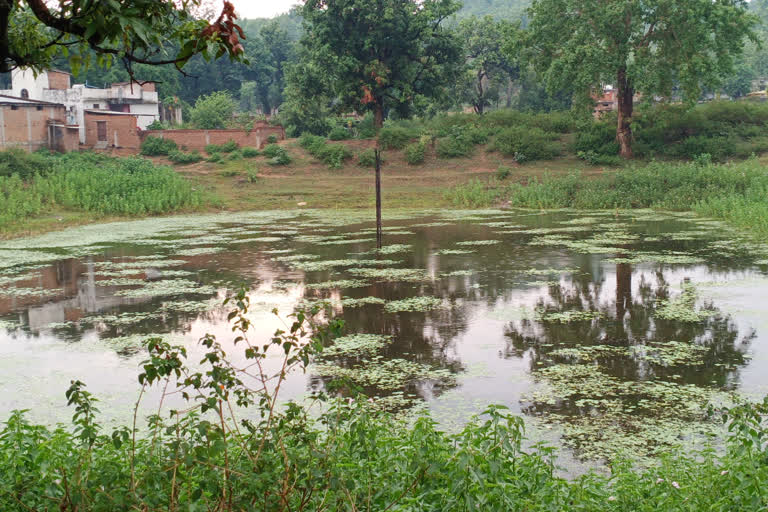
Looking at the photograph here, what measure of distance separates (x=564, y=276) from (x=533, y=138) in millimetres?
21127

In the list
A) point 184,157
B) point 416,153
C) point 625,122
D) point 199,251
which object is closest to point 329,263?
point 199,251

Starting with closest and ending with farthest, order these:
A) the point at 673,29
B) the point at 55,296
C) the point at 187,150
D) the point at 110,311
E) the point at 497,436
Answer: the point at 497,436
the point at 110,311
the point at 55,296
the point at 673,29
the point at 187,150

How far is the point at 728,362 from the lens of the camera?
297 inches

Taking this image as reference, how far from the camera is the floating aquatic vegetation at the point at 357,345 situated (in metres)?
8.24

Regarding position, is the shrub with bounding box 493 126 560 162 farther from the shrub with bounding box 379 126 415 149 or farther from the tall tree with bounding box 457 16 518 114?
the tall tree with bounding box 457 16 518 114

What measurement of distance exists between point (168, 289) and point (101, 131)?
28.3 metres

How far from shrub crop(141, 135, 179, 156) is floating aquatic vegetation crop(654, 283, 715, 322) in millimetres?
29050

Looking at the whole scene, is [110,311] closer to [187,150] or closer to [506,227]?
[506,227]

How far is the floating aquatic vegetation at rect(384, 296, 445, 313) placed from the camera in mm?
10320

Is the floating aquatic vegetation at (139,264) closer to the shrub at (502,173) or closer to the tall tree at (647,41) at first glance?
the shrub at (502,173)

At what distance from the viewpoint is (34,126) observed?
34.5m

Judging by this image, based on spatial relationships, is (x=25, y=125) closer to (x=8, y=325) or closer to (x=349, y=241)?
(x=349, y=241)

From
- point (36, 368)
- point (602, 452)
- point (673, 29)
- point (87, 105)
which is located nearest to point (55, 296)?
point (36, 368)

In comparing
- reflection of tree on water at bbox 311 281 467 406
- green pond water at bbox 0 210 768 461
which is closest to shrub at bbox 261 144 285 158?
green pond water at bbox 0 210 768 461
